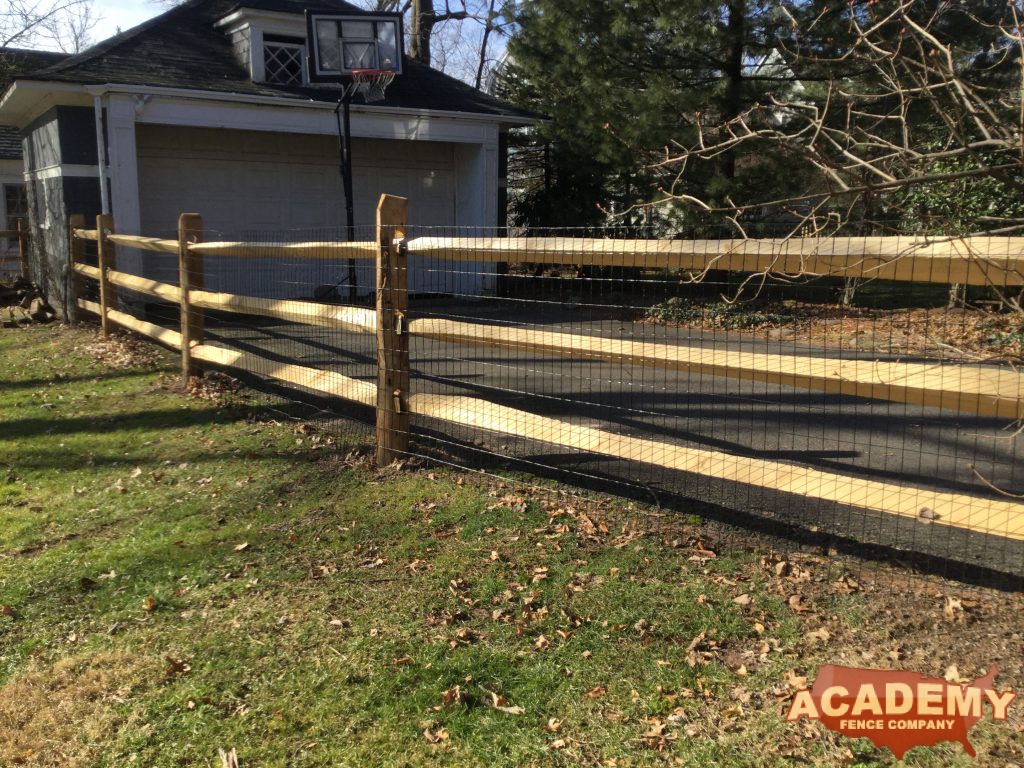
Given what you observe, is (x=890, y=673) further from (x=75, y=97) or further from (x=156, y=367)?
(x=75, y=97)

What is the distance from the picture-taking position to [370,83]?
15.2 meters

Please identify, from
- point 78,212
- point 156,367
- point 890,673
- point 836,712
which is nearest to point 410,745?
point 836,712

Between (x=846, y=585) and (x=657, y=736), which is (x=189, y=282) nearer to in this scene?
(x=846, y=585)

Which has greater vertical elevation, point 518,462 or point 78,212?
point 78,212

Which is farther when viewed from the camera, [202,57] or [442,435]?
[202,57]

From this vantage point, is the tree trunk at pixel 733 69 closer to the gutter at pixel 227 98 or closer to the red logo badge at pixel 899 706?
the gutter at pixel 227 98

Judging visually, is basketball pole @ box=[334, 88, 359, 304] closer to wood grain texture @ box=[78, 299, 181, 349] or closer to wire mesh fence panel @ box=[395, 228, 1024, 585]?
wood grain texture @ box=[78, 299, 181, 349]

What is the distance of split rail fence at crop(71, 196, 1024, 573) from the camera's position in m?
3.46

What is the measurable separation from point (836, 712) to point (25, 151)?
18.8 metres

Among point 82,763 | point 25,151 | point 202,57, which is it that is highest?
point 202,57

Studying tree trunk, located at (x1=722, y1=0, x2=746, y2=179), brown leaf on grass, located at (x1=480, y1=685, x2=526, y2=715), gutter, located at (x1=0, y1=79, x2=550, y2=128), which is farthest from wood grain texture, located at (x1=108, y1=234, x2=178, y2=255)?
tree trunk, located at (x1=722, y1=0, x2=746, y2=179)

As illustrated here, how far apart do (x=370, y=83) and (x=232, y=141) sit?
275 cm

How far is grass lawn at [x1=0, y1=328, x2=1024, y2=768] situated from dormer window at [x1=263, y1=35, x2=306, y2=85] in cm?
1203

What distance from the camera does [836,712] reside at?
2.99m
